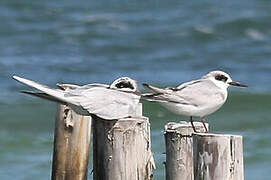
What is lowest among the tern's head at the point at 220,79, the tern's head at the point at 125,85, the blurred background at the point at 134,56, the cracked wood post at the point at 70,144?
the cracked wood post at the point at 70,144

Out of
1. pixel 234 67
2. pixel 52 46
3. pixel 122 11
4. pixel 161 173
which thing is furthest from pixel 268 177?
pixel 122 11

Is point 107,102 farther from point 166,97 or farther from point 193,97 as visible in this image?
point 193,97

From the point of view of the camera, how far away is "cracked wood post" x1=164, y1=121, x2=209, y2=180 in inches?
281

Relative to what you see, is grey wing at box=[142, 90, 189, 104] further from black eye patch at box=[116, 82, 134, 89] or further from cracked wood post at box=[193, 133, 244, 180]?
cracked wood post at box=[193, 133, 244, 180]

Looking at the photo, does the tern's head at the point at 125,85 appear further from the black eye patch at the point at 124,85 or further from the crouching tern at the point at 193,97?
the crouching tern at the point at 193,97

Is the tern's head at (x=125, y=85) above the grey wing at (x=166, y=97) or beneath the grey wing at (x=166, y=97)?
above

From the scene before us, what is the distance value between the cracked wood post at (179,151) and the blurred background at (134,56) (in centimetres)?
422

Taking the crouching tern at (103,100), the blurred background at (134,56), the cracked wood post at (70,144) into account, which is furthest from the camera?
the blurred background at (134,56)

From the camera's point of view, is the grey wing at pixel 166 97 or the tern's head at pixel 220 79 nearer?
the grey wing at pixel 166 97

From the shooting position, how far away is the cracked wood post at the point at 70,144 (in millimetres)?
8133

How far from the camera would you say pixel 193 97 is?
280 inches

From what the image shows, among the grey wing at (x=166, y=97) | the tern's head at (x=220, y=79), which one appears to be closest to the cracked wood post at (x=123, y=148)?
the grey wing at (x=166, y=97)

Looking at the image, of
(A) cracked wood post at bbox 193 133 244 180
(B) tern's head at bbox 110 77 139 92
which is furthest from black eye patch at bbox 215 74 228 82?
(A) cracked wood post at bbox 193 133 244 180

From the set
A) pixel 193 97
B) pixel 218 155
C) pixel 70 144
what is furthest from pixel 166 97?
pixel 70 144
